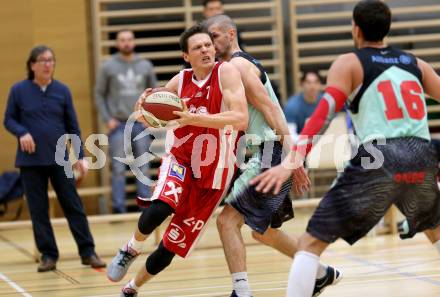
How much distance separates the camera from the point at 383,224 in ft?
34.3

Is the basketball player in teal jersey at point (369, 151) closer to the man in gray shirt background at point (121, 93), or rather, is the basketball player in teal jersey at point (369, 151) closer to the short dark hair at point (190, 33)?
the short dark hair at point (190, 33)

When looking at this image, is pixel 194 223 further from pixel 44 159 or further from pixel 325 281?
pixel 44 159

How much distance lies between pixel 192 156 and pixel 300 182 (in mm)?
725

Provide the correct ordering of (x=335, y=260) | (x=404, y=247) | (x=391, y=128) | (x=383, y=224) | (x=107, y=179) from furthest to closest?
(x=107, y=179) < (x=383, y=224) < (x=404, y=247) < (x=335, y=260) < (x=391, y=128)

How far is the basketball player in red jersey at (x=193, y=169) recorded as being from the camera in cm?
594

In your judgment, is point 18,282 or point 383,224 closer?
point 18,282

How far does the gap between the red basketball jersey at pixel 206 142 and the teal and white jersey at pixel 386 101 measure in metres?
1.34

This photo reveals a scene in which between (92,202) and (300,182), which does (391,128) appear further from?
(92,202)

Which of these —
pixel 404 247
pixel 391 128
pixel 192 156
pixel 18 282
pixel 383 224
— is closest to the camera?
pixel 391 128

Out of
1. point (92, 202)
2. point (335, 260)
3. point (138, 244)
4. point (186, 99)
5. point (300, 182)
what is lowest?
point (92, 202)

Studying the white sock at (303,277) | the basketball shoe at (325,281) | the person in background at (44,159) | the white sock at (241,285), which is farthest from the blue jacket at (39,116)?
the white sock at (303,277)

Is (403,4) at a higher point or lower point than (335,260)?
higher

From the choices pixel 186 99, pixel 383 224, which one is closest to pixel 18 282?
pixel 186 99

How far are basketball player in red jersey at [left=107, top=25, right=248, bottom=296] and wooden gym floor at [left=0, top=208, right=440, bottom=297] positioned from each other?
92cm
